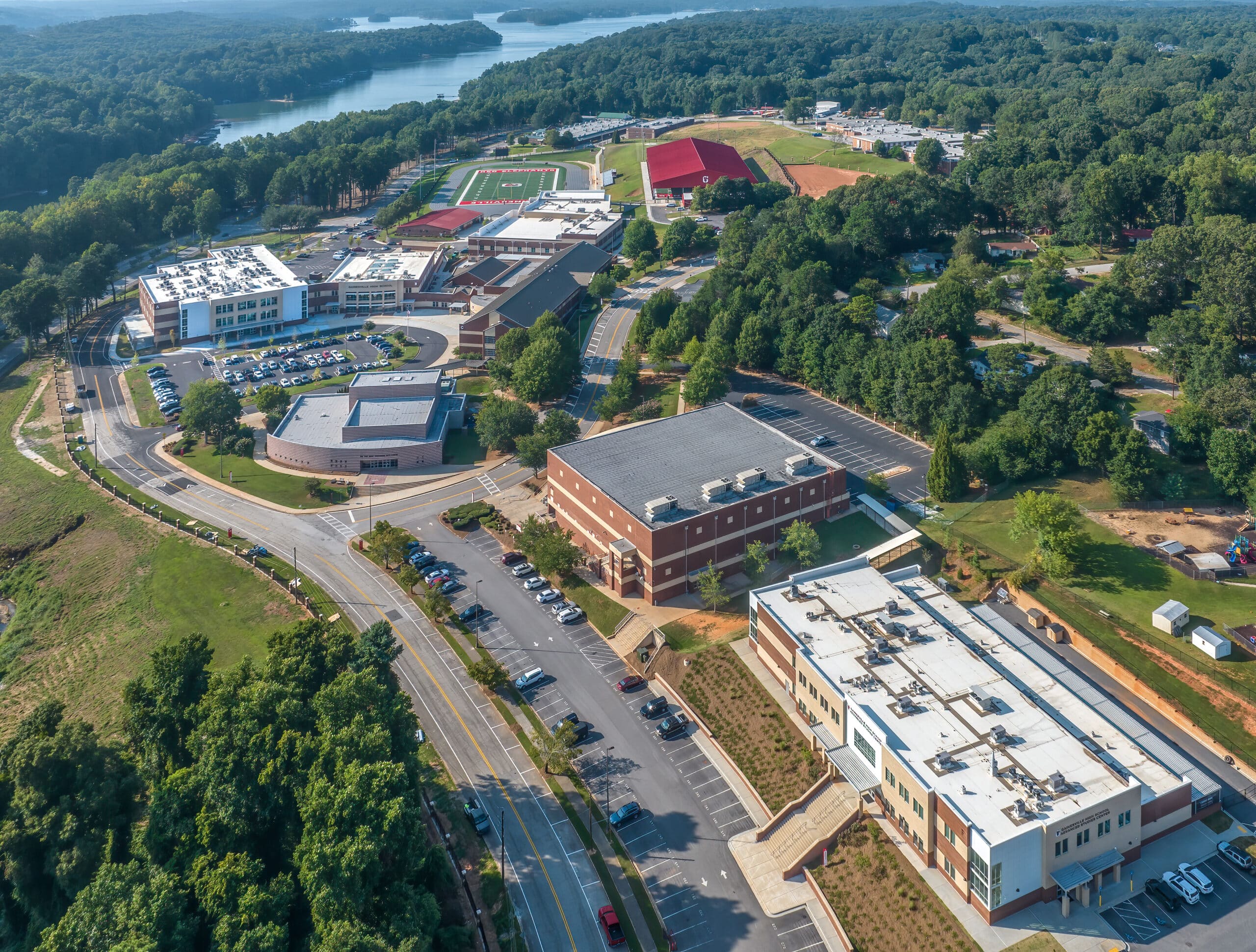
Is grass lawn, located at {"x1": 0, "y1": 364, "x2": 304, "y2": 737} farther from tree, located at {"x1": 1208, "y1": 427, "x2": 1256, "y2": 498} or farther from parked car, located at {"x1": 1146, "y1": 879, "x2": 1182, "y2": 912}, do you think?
tree, located at {"x1": 1208, "y1": 427, "x2": 1256, "y2": 498}

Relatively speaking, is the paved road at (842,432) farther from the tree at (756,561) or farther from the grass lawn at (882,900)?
the grass lawn at (882,900)

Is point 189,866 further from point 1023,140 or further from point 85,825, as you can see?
point 1023,140

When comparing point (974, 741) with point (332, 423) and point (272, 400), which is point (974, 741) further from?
point (272, 400)

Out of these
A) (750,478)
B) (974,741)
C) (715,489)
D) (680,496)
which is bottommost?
(974,741)

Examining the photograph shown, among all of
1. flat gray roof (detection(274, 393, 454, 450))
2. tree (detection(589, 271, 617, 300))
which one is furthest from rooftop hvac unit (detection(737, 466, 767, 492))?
tree (detection(589, 271, 617, 300))

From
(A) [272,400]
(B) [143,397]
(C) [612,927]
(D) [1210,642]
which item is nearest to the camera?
(C) [612,927]

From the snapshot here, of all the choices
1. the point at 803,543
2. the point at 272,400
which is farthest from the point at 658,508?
the point at 272,400
